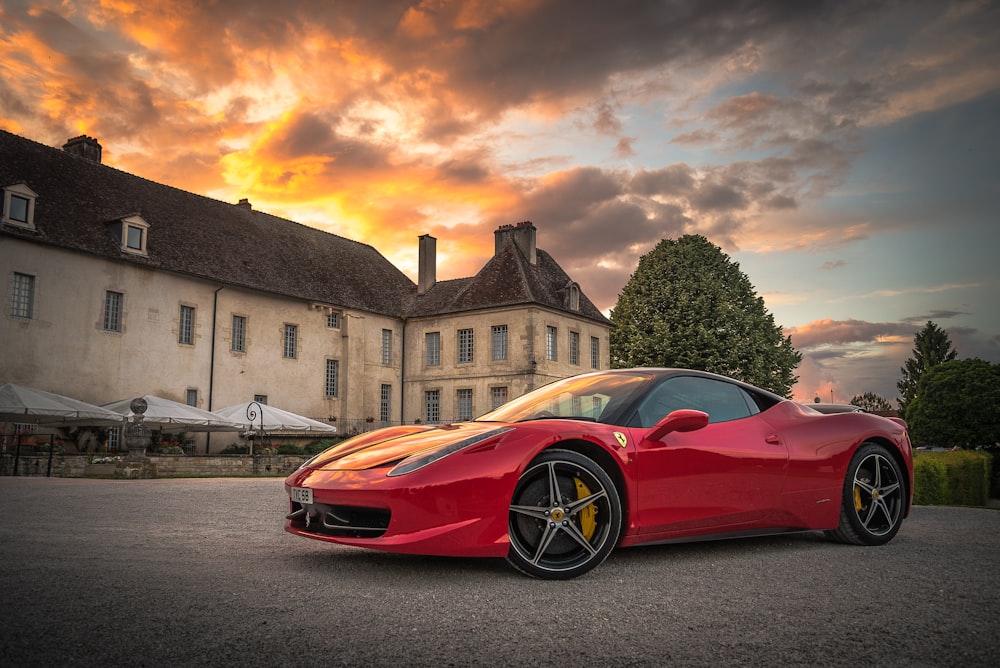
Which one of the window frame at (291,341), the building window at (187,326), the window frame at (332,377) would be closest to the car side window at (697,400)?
the building window at (187,326)

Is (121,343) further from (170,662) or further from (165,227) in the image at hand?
(170,662)

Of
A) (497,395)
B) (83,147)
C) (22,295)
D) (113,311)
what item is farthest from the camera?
(497,395)

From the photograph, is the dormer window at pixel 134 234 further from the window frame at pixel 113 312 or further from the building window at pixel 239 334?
the building window at pixel 239 334

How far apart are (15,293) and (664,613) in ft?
101

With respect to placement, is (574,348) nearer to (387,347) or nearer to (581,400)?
(387,347)

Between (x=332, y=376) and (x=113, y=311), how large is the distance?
39.8 ft

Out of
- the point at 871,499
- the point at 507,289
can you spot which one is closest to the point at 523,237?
the point at 507,289

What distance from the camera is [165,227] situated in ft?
116

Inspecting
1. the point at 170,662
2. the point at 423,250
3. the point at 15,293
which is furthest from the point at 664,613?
the point at 423,250

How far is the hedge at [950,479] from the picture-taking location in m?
12.2

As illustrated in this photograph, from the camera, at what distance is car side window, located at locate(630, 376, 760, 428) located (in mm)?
5637

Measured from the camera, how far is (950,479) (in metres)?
12.8

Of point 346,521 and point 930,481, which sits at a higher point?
point 346,521

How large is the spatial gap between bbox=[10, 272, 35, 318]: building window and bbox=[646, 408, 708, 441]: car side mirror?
2937 centimetres
